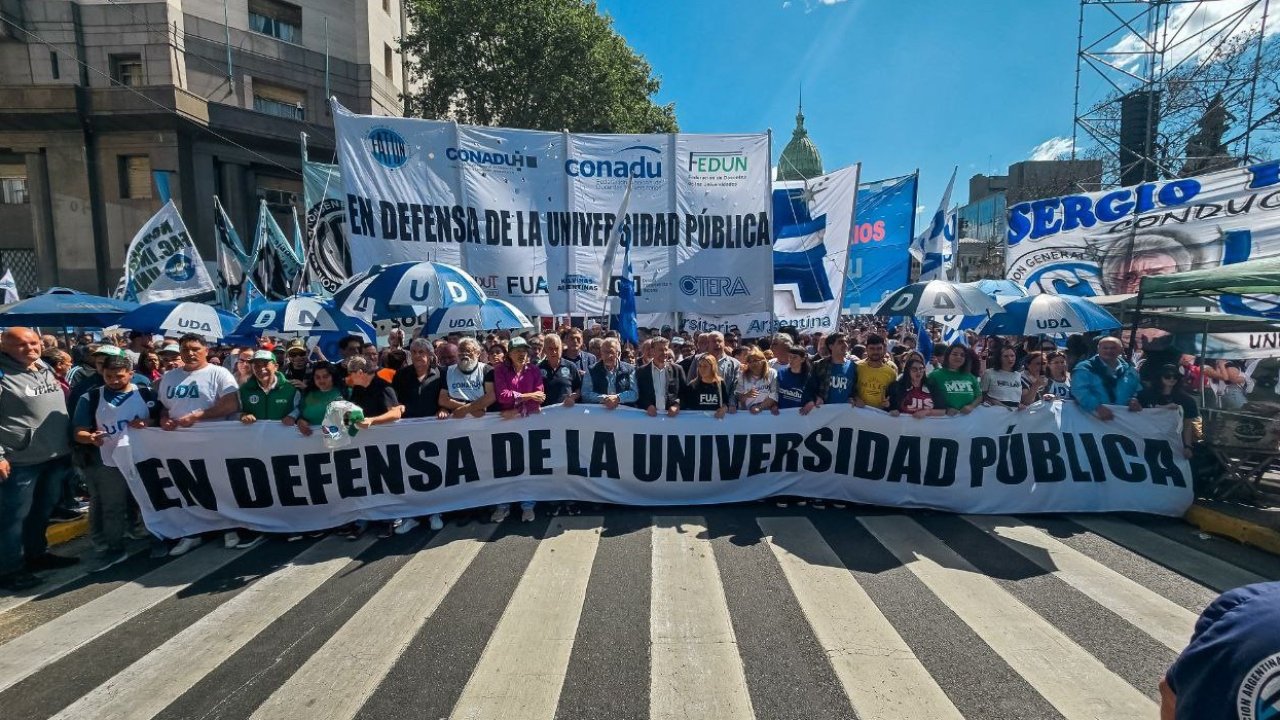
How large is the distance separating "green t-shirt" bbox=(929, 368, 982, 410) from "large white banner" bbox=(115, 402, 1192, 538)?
197 mm

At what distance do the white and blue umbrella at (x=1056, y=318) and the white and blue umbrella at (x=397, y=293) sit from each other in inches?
274

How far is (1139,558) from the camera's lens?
4.58 m

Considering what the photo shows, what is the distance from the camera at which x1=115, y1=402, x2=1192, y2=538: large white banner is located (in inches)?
205

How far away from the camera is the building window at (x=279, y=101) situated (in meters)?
27.5

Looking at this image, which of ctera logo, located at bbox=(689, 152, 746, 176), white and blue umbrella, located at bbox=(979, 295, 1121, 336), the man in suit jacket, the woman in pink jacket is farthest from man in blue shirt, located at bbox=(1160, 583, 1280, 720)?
ctera logo, located at bbox=(689, 152, 746, 176)

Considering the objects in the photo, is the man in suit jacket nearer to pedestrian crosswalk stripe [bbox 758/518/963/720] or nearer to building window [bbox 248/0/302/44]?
pedestrian crosswalk stripe [bbox 758/518/963/720]

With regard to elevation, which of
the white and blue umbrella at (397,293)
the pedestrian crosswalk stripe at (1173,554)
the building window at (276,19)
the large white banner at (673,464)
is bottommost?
the pedestrian crosswalk stripe at (1173,554)

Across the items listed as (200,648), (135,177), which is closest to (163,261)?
(200,648)

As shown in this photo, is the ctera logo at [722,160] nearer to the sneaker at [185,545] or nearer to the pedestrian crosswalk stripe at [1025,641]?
the pedestrian crosswalk stripe at [1025,641]

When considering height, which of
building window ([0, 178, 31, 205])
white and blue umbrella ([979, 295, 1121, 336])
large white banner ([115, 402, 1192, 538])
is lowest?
large white banner ([115, 402, 1192, 538])

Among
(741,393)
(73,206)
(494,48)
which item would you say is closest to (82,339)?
(741,393)

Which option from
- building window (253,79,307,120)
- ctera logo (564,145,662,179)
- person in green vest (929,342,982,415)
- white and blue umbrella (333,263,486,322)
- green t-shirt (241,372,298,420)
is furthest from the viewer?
building window (253,79,307,120)

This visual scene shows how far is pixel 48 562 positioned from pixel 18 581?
39 cm

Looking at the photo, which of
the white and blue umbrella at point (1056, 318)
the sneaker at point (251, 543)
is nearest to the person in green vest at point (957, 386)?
the white and blue umbrella at point (1056, 318)
